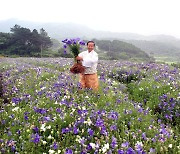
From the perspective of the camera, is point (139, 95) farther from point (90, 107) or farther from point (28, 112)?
point (28, 112)

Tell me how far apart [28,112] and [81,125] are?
1443 millimetres

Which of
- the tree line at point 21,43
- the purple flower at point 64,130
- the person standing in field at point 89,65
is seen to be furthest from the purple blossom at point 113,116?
the tree line at point 21,43

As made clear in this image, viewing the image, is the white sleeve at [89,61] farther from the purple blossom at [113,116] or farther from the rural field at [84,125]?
the purple blossom at [113,116]

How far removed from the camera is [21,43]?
5475cm

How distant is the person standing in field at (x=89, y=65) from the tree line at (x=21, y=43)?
4311 cm

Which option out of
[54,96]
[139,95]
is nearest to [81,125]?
[54,96]

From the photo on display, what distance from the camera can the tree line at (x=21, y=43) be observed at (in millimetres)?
53094

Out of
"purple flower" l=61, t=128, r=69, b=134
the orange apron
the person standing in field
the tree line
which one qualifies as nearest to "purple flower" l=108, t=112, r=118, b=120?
"purple flower" l=61, t=128, r=69, b=134

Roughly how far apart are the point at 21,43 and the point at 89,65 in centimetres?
4765

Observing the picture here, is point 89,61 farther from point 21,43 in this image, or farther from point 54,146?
point 21,43

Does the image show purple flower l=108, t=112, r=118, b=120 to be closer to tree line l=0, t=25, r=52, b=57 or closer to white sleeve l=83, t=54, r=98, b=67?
white sleeve l=83, t=54, r=98, b=67

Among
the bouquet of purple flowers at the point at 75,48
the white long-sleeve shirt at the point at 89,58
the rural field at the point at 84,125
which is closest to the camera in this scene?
the rural field at the point at 84,125

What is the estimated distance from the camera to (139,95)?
10.0 metres

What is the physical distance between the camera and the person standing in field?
29.9 feet
